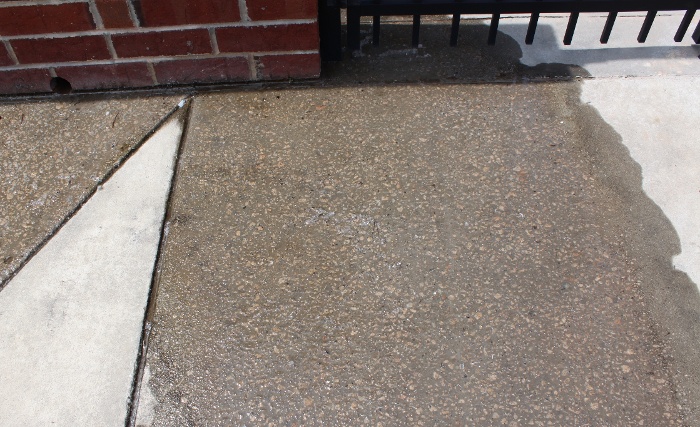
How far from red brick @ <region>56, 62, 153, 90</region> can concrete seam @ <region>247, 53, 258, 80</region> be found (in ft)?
1.40

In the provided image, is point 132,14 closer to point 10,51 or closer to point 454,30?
point 10,51

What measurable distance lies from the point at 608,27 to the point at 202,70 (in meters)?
1.77

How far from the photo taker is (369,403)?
5.51 ft

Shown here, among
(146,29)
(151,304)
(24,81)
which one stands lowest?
(151,304)

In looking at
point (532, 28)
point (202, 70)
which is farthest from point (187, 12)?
point (532, 28)

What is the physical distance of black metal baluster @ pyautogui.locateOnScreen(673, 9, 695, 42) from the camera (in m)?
2.67

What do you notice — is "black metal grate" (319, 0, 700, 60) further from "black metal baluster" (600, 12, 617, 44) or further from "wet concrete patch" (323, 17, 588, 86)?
"wet concrete patch" (323, 17, 588, 86)

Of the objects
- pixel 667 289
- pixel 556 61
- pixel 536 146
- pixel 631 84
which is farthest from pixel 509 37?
pixel 667 289

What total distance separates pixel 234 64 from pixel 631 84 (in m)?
1.67

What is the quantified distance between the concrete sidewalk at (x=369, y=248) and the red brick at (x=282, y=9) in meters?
0.31

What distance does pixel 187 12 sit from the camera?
242cm

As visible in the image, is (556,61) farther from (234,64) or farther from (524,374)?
(524,374)

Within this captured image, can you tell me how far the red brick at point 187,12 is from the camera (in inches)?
94.2

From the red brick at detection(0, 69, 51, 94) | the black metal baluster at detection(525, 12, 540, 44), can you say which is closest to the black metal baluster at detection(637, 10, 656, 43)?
the black metal baluster at detection(525, 12, 540, 44)
